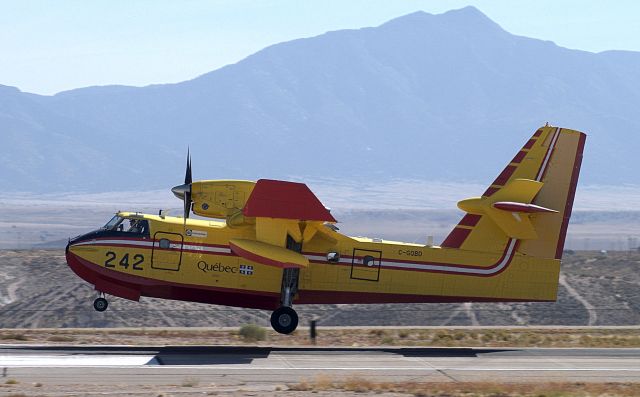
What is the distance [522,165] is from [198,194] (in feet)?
33.4

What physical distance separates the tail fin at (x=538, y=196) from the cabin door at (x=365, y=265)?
3220 millimetres

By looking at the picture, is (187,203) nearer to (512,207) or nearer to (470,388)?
(512,207)

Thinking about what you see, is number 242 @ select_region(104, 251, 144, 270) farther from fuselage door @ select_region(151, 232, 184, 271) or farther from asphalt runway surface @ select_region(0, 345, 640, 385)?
asphalt runway surface @ select_region(0, 345, 640, 385)

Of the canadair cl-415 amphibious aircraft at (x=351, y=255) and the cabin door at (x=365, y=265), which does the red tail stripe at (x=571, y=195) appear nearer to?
the canadair cl-415 amphibious aircraft at (x=351, y=255)

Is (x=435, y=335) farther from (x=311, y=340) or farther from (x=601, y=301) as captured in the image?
(x=601, y=301)

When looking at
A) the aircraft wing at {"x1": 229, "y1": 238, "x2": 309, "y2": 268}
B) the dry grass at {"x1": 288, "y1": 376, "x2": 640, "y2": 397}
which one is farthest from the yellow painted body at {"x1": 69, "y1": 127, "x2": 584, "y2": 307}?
the dry grass at {"x1": 288, "y1": 376, "x2": 640, "y2": 397}

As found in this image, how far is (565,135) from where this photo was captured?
32781 mm

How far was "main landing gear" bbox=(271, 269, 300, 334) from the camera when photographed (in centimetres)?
3189

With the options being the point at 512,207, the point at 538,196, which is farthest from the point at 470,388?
the point at 538,196

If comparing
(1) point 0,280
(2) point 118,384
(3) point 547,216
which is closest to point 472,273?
(3) point 547,216

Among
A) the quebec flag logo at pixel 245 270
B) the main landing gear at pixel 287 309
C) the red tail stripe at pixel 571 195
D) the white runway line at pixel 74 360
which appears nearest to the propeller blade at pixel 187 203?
the quebec flag logo at pixel 245 270

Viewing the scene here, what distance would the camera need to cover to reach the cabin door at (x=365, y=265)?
107ft

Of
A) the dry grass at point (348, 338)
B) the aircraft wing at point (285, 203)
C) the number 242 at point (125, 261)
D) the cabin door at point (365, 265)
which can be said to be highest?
the aircraft wing at point (285, 203)

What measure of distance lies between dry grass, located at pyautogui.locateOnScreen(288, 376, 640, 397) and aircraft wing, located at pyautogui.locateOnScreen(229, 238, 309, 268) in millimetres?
6527
